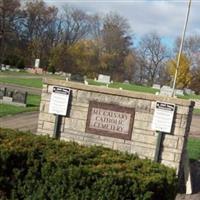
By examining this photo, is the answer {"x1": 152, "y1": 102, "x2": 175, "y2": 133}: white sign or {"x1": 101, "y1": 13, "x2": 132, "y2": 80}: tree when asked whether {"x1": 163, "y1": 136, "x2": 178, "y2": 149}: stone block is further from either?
Result: {"x1": 101, "y1": 13, "x2": 132, "y2": 80}: tree

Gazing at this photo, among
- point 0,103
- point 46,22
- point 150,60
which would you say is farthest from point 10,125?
point 150,60

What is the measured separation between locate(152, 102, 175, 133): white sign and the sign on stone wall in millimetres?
544

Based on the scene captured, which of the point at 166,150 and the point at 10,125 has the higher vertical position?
the point at 166,150

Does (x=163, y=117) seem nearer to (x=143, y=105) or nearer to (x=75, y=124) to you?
(x=143, y=105)

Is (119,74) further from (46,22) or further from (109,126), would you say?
(109,126)

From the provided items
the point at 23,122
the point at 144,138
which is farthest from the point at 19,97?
the point at 144,138

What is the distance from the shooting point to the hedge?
5922mm

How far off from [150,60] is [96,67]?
18.0 metres

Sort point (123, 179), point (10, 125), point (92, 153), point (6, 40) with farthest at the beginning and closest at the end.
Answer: point (6, 40) → point (10, 125) → point (92, 153) → point (123, 179)

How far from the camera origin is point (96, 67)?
366 feet

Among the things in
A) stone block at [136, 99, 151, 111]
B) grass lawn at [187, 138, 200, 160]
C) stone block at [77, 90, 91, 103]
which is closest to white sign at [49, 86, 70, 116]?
stone block at [77, 90, 91, 103]

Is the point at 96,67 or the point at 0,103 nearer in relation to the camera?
the point at 0,103

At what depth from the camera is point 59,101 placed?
39.2 feet

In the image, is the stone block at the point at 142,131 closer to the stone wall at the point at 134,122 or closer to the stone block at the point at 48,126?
the stone wall at the point at 134,122
